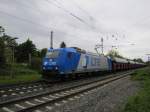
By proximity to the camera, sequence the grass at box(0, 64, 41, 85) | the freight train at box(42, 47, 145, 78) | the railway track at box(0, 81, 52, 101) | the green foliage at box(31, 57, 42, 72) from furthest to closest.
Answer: the green foliage at box(31, 57, 42, 72) < the grass at box(0, 64, 41, 85) < the freight train at box(42, 47, 145, 78) < the railway track at box(0, 81, 52, 101)

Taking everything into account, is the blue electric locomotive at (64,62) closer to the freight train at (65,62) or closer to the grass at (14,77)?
the freight train at (65,62)

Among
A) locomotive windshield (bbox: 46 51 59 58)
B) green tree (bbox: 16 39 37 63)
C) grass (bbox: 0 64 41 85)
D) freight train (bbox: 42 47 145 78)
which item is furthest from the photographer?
green tree (bbox: 16 39 37 63)

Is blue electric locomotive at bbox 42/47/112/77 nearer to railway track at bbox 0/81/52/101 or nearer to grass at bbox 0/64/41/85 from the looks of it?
grass at bbox 0/64/41/85

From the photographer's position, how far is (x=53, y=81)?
20.7 meters

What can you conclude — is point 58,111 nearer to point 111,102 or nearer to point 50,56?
point 111,102

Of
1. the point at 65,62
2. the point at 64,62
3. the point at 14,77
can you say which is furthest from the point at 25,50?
the point at 64,62

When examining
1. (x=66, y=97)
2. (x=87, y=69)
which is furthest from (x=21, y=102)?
(x=87, y=69)

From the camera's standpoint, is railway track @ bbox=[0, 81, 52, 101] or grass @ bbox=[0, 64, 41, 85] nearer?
railway track @ bbox=[0, 81, 52, 101]

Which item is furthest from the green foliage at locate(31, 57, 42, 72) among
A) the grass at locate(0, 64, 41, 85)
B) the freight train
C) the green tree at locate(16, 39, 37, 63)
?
the green tree at locate(16, 39, 37, 63)

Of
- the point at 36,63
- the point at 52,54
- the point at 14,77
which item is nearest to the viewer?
the point at 52,54

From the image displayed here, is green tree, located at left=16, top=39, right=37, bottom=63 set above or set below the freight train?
above

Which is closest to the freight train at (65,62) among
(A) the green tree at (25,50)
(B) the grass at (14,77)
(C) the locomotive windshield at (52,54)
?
(C) the locomotive windshield at (52,54)

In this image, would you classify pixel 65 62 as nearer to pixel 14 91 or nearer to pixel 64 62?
pixel 64 62

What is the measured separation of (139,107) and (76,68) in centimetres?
1381
